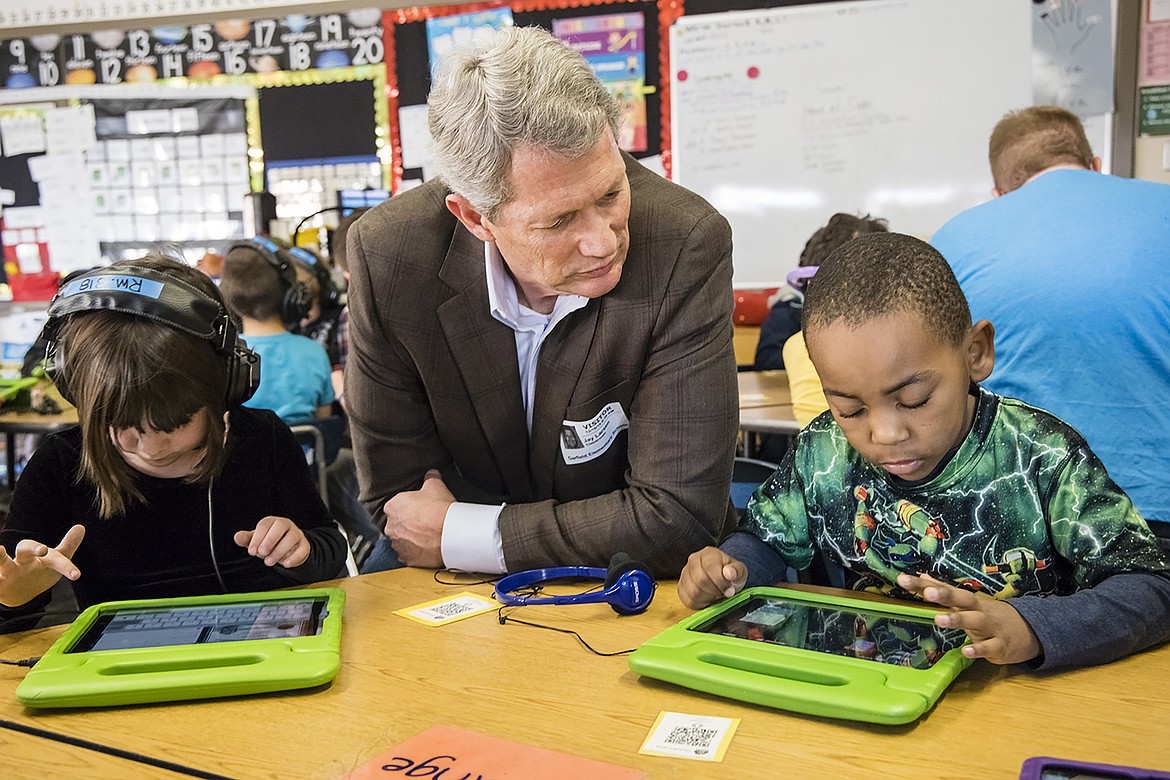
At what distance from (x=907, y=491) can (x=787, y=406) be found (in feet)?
5.89

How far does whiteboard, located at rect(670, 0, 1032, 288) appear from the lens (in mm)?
4281

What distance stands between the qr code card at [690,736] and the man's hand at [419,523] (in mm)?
624

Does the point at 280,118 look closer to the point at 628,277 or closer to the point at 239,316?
the point at 239,316

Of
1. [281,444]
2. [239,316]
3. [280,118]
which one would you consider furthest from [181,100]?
[281,444]

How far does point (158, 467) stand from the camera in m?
1.48

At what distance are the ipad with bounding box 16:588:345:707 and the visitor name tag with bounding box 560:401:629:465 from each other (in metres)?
0.45

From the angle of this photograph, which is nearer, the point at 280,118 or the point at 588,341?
the point at 588,341

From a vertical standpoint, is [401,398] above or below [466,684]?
above

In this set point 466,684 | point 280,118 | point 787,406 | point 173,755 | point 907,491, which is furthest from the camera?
point 280,118

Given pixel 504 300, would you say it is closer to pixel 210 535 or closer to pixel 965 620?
pixel 210 535

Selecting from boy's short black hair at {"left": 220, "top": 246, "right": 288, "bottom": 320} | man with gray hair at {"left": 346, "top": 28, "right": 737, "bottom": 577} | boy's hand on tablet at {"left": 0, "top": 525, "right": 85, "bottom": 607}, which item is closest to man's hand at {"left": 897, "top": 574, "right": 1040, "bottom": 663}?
man with gray hair at {"left": 346, "top": 28, "right": 737, "bottom": 577}

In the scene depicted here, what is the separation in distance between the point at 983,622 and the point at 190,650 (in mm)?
787

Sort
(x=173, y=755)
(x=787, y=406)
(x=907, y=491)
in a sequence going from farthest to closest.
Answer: (x=787, y=406)
(x=907, y=491)
(x=173, y=755)

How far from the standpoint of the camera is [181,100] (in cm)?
534
